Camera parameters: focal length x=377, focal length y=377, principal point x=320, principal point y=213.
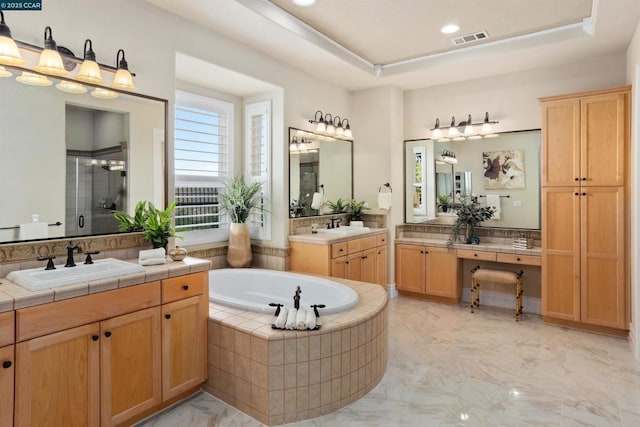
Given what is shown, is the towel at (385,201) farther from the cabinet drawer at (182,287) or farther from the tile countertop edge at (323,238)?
the cabinet drawer at (182,287)

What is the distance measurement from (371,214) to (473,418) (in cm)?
313

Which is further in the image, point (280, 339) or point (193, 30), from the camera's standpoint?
point (193, 30)

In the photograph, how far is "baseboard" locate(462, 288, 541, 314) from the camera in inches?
173

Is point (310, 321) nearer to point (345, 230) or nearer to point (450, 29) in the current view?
point (345, 230)

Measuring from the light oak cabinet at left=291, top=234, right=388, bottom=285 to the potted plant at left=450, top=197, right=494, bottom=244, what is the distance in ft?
3.24

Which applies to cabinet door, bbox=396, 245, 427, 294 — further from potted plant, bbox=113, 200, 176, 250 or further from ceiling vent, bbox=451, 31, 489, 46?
potted plant, bbox=113, 200, 176, 250

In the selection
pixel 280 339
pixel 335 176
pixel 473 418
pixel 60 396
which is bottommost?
pixel 473 418

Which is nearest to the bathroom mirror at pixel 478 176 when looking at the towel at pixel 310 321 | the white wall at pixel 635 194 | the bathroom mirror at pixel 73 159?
the white wall at pixel 635 194

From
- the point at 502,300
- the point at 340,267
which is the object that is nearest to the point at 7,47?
the point at 340,267

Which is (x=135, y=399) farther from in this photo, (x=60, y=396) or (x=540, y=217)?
(x=540, y=217)

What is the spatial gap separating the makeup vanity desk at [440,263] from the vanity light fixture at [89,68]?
3836 mm

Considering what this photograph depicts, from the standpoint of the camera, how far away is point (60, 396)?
73.1 inches

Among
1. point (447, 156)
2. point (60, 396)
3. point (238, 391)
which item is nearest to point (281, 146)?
point (447, 156)

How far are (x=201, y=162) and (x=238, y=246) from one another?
0.99 meters
